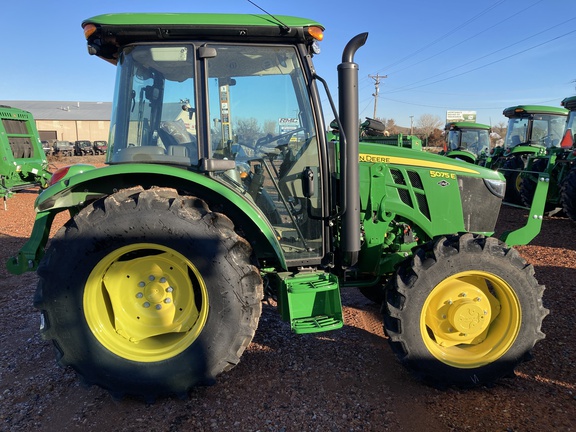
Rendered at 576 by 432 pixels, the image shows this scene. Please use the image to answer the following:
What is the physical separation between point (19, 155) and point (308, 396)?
12.4m

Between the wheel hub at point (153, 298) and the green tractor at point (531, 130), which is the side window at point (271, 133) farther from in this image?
the green tractor at point (531, 130)

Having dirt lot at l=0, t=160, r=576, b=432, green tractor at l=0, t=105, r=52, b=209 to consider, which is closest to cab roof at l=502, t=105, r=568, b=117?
dirt lot at l=0, t=160, r=576, b=432

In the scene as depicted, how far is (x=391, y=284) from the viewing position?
2752 mm

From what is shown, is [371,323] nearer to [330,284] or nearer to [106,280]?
[330,284]

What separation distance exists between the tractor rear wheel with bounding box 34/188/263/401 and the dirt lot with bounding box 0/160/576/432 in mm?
199

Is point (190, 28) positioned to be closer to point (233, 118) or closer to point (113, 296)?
point (233, 118)

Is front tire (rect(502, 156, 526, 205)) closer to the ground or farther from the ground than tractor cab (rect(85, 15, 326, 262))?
closer to the ground

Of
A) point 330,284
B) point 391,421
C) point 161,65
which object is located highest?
point 161,65

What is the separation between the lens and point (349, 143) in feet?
8.66

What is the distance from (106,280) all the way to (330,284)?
4.77 feet

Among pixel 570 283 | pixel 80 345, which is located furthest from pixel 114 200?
pixel 570 283

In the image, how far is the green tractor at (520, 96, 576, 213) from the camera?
7.45 metres

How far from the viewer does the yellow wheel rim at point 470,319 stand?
8.99ft

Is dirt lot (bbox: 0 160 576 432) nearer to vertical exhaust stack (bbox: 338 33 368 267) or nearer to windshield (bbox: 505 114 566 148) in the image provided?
vertical exhaust stack (bbox: 338 33 368 267)
